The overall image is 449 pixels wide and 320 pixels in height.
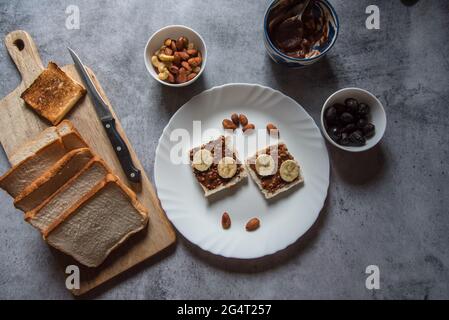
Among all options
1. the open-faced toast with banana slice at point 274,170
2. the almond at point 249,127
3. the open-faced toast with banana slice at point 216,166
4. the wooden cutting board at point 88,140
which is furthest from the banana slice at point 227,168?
the wooden cutting board at point 88,140

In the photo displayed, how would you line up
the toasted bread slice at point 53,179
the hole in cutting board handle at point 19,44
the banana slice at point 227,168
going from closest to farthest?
the toasted bread slice at point 53,179 < the banana slice at point 227,168 < the hole in cutting board handle at point 19,44

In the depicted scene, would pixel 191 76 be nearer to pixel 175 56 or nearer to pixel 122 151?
pixel 175 56

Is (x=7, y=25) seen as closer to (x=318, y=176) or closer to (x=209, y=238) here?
(x=209, y=238)

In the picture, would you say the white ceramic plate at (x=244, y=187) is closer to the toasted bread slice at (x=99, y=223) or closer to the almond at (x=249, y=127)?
the almond at (x=249, y=127)

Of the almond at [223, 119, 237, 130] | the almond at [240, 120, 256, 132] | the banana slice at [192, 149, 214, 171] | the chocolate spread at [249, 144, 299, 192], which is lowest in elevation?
the chocolate spread at [249, 144, 299, 192]

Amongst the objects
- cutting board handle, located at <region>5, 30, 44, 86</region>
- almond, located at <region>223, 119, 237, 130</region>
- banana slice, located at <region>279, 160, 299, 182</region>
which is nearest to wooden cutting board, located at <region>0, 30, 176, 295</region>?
cutting board handle, located at <region>5, 30, 44, 86</region>

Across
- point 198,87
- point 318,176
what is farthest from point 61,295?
point 318,176

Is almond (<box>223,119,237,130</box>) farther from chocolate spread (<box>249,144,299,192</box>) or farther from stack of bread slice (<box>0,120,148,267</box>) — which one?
stack of bread slice (<box>0,120,148,267</box>)
